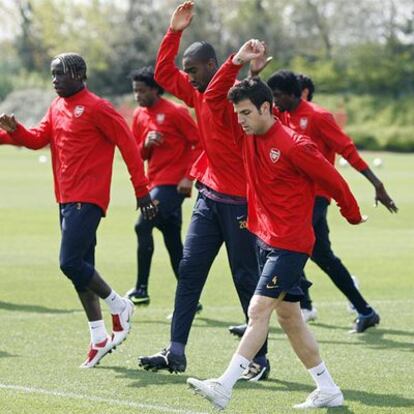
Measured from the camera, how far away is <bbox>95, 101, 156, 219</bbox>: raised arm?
10.3 meters

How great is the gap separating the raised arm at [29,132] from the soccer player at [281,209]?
8.09 ft

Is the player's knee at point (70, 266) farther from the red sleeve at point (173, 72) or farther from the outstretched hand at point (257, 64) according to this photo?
the outstretched hand at point (257, 64)

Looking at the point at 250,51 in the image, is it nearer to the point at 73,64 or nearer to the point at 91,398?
the point at 73,64

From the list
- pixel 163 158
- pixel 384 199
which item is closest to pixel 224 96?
pixel 384 199

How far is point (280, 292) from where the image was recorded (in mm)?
8336

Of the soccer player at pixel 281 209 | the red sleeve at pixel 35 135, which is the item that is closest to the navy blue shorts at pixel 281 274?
the soccer player at pixel 281 209

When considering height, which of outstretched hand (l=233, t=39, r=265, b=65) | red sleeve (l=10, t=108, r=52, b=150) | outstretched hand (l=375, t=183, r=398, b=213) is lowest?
outstretched hand (l=375, t=183, r=398, b=213)

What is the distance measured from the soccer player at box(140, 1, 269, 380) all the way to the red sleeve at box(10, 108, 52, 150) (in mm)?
1259

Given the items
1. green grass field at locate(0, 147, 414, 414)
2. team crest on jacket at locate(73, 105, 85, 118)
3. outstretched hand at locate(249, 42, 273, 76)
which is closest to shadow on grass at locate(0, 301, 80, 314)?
green grass field at locate(0, 147, 414, 414)

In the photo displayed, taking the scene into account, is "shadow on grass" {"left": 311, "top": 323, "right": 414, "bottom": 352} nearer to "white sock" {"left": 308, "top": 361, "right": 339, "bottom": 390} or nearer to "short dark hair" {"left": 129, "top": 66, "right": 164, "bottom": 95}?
"white sock" {"left": 308, "top": 361, "right": 339, "bottom": 390}

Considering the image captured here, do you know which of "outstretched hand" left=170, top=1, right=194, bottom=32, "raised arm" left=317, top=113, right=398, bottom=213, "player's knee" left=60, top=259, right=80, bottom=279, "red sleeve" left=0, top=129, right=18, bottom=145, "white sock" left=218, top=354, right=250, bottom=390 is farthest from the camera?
"raised arm" left=317, top=113, right=398, bottom=213

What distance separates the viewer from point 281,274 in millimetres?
8336

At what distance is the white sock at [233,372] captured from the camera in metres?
8.02

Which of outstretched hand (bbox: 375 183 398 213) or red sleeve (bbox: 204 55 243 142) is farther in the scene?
outstretched hand (bbox: 375 183 398 213)
